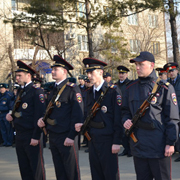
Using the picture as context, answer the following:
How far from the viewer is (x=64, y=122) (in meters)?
5.04

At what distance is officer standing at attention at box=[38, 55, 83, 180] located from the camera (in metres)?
4.99

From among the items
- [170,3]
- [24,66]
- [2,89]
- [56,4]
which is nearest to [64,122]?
[24,66]

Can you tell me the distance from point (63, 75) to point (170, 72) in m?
3.71

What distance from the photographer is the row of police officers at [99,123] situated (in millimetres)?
3998

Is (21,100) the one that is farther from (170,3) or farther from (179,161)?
(170,3)

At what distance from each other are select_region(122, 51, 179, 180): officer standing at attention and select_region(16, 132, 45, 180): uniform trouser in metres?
2.02

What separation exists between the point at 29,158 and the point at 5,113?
709cm

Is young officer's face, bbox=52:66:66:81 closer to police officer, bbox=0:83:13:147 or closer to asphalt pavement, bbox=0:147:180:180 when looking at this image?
asphalt pavement, bbox=0:147:180:180

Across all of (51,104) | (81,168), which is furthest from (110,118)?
(81,168)

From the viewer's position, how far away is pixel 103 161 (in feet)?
15.3

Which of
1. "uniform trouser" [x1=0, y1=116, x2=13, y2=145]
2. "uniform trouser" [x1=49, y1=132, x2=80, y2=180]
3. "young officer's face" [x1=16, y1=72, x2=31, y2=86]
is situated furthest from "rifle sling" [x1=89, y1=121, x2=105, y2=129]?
"uniform trouser" [x1=0, y1=116, x2=13, y2=145]

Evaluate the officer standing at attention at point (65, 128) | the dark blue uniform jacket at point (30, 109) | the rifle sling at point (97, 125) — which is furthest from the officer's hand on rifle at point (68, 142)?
the dark blue uniform jacket at point (30, 109)

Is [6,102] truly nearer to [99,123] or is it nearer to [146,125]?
[99,123]

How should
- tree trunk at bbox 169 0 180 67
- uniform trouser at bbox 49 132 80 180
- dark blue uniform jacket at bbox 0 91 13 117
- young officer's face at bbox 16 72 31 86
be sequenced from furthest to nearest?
tree trunk at bbox 169 0 180 67 → dark blue uniform jacket at bbox 0 91 13 117 → young officer's face at bbox 16 72 31 86 → uniform trouser at bbox 49 132 80 180
